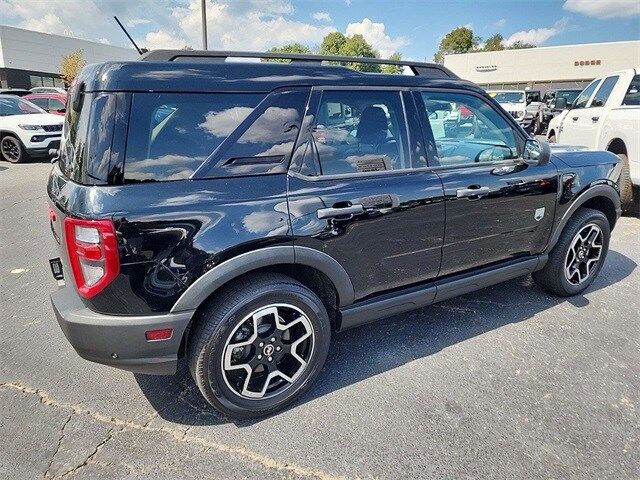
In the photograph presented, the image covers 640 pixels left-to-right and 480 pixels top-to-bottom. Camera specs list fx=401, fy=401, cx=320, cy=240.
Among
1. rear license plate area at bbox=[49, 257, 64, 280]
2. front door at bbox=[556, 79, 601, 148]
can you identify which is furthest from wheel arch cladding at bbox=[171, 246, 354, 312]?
front door at bbox=[556, 79, 601, 148]

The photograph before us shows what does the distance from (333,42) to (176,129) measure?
91.6m

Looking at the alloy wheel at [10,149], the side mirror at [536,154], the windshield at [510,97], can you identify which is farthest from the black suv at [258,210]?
the windshield at [510,97]

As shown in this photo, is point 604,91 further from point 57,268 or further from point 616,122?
point 57,268

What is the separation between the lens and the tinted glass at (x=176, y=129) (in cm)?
189

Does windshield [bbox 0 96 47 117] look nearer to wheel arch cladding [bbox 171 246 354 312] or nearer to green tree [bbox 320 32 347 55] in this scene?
wheel arch cladding [bbox 171 246 354 312]

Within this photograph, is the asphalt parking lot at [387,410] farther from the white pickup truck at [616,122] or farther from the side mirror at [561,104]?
the side mirror at [561,104]

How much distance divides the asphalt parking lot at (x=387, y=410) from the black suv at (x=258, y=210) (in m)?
0.31

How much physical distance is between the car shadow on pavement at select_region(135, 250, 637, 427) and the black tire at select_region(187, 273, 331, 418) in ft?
0.48

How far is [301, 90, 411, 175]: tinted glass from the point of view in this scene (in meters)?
2.33

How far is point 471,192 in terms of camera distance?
9.09ft

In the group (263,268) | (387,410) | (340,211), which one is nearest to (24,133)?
(263,268)

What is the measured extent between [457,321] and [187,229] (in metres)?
2.37

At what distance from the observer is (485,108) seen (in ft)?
10.1

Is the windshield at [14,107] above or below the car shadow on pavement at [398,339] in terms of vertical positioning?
above
